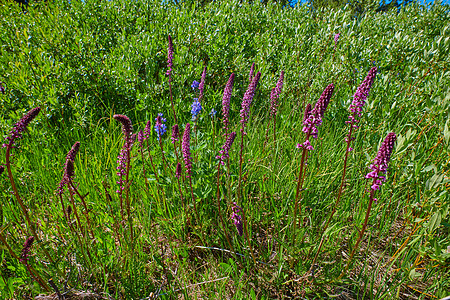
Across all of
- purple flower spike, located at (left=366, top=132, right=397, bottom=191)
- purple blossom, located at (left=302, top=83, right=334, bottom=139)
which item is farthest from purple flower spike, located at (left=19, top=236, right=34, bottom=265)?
purple flower spike, located at (left=366, top=132, right=397, bottom=191)

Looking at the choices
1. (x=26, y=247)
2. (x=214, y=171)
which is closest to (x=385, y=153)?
(x=214, y=171)

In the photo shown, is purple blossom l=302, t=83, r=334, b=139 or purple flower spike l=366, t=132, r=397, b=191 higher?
purple blossom l=302, t=83, r=334, b=139

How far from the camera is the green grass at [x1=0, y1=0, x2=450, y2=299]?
2.10 m

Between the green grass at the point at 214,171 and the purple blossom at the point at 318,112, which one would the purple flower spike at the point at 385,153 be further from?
the green grass at the point at 214,171

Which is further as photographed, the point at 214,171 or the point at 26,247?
the point at 214,171

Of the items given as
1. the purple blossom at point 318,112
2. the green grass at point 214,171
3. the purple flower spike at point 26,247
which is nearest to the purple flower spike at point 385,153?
the purple blossom at point 318,112

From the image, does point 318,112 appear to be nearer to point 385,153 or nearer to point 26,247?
point 385,153

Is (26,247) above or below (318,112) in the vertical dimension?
below

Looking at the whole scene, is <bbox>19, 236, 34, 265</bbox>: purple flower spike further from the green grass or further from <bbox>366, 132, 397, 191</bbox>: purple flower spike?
<bbox>366, 132, 397, 191</bbox>: purple flower spike

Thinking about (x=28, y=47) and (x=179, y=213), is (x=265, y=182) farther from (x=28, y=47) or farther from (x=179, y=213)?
(x=28, y=47)

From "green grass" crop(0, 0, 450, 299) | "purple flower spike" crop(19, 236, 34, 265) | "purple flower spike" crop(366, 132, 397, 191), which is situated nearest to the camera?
"purple flower spike" crop(366, 132, 397, 191)

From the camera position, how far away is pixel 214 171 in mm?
2715

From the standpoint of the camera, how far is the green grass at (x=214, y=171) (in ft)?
6.88

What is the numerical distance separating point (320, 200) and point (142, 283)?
185 cm
